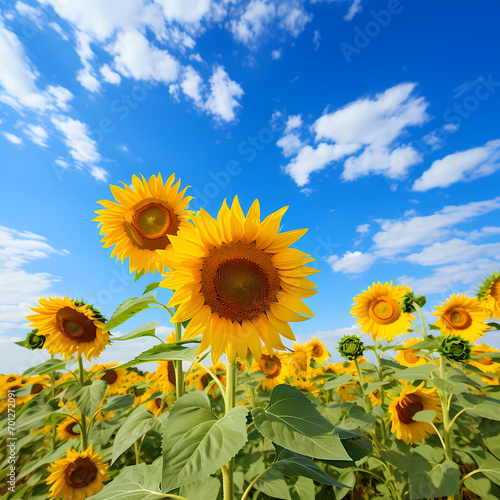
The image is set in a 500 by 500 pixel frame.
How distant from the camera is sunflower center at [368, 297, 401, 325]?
469 cm

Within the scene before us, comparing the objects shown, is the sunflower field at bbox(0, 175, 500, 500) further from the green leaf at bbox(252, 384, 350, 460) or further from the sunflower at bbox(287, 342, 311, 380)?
the sunflower at bbox(287, 342, 311, 380)

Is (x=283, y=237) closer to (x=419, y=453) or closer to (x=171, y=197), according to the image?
(x=171, y=197)

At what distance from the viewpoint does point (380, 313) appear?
4875 mm

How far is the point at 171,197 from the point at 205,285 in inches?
49.9

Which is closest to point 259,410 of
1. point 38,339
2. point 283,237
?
point 283,237

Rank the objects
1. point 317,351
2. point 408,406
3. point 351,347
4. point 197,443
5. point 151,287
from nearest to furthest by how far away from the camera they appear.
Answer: point 197,443 → point 151,287 → point 408,406 → point 351,347 → point 317,351

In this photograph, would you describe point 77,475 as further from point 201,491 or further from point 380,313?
point 380,313

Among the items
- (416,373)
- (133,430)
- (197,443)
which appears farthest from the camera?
(416,373)

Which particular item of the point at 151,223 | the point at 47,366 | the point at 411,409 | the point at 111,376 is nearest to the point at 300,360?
the point at 411,409

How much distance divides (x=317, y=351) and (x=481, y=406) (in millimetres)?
3862

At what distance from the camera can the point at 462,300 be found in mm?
4008

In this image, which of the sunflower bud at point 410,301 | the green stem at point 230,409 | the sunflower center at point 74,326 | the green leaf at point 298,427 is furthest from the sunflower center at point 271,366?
the green leaf at point 298,427

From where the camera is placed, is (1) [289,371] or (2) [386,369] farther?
(1) [289,371]

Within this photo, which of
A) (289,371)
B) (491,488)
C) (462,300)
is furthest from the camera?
(289,371)
